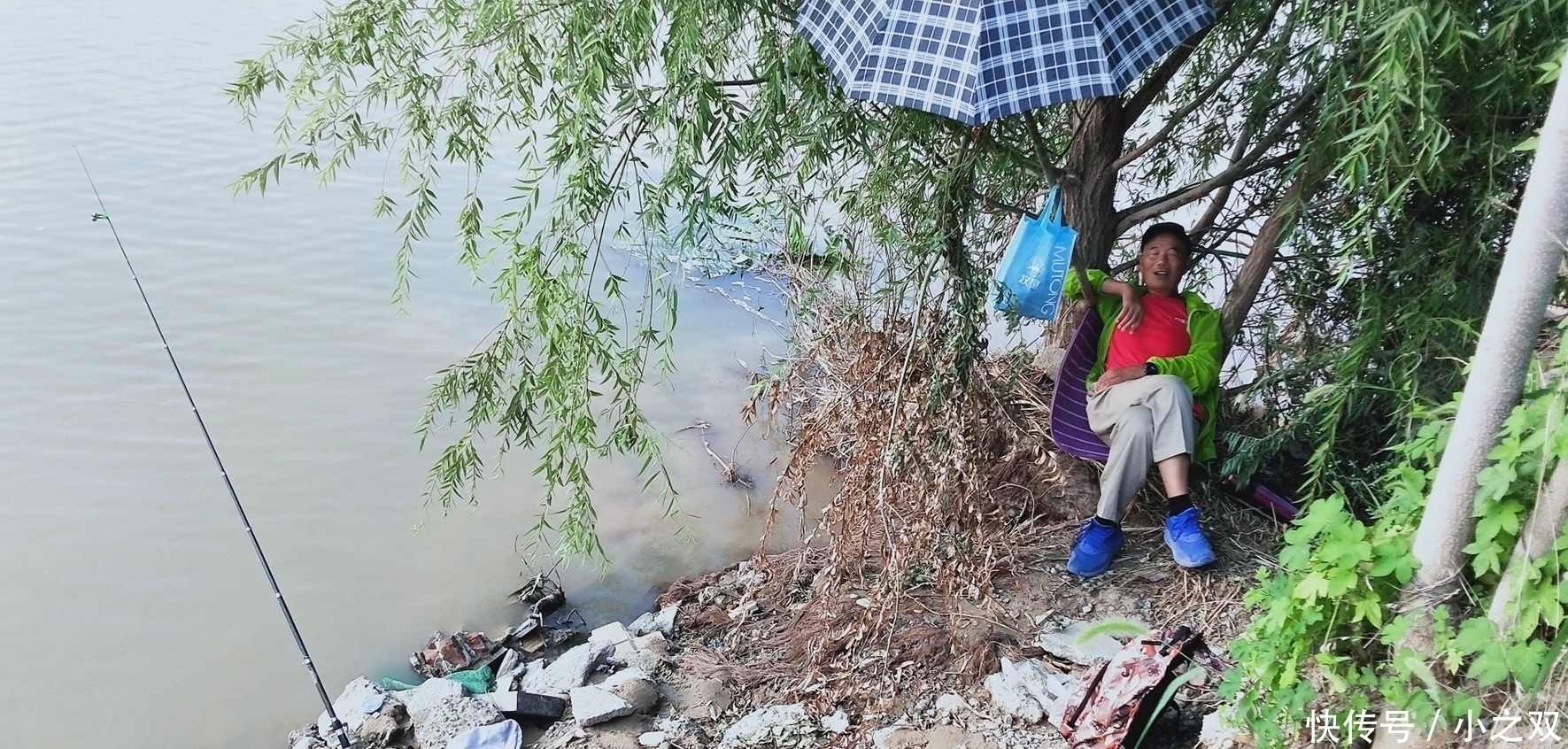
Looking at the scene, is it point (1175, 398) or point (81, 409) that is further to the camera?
point (81, 409)

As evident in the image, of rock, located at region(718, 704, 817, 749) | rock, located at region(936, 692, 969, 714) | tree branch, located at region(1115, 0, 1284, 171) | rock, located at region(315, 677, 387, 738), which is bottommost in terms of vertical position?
rock, located at region(315, 677, 387, 738)

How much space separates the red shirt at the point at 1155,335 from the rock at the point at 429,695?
7.51ft

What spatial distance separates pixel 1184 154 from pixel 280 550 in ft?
12.7

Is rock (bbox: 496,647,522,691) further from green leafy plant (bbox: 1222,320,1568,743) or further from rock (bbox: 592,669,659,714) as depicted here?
green leafy plant (bbox: 1222,320,1568,743)

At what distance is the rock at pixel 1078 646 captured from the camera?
273 centimetres

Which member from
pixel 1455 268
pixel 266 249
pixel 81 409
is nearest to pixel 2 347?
pixel 81 409

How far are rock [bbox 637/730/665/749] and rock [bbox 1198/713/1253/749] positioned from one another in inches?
55.7

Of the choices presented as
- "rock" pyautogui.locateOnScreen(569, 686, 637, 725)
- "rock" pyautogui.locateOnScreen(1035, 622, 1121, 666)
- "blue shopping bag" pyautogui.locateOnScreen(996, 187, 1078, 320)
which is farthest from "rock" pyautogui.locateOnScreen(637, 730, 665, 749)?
"blue shopping bag" pyautogui.locateOnScreen(996, 187, 1078, 320)

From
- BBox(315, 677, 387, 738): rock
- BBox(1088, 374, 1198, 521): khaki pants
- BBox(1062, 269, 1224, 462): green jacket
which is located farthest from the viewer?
BBox(315, 677, 387, 738): rock

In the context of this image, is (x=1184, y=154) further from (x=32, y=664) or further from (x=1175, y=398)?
(x=32, y=664)

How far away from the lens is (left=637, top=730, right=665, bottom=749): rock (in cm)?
288

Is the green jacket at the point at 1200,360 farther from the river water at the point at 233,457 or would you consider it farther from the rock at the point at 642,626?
the river water at the point at 233,457

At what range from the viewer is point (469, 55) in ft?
9.11

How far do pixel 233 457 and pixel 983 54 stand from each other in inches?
159
